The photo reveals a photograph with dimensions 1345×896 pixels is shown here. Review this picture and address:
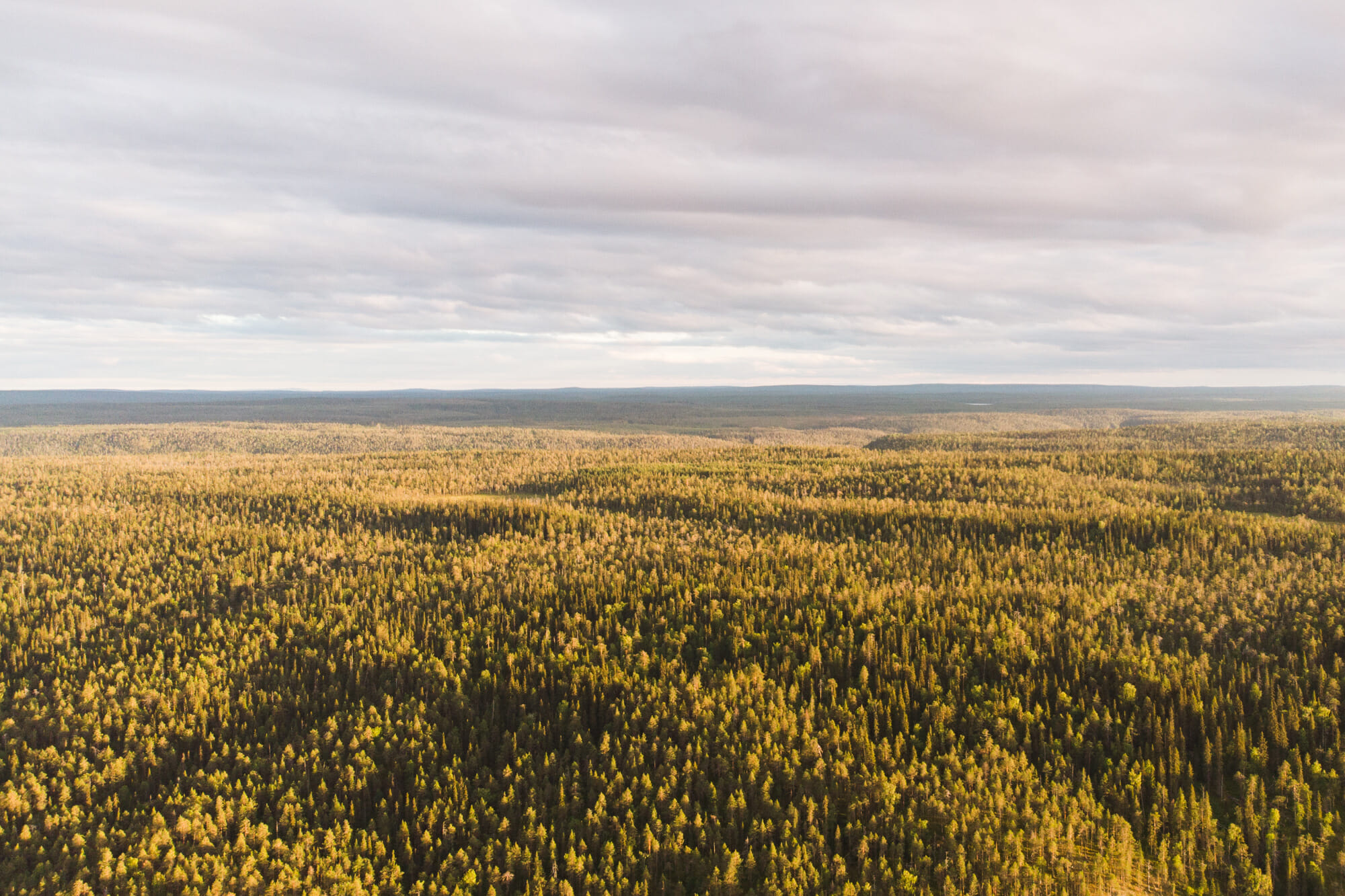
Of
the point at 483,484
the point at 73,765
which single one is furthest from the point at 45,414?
the point at 73,765

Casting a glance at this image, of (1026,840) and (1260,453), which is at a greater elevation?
(1260,453)

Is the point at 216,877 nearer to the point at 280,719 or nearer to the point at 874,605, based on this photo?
the point at 280,719

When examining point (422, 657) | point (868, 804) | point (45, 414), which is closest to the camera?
point (868, 804)

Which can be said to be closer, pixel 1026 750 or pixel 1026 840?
pixel 1026 840

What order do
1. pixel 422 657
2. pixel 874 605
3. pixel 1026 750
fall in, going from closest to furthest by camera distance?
pixel 1026 750 → pixel 422 657 → pixel 874 605

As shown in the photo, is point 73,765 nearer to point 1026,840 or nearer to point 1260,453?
point 1026,840

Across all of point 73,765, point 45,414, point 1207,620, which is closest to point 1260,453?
point 1207,620
